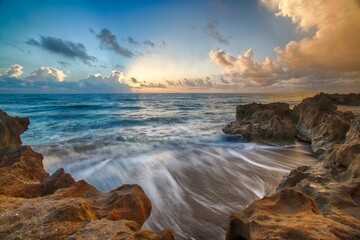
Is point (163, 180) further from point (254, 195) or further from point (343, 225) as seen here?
point (343, 225)

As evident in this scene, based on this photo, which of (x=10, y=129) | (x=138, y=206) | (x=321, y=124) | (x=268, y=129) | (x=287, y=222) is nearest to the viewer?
(x=287, y=222)

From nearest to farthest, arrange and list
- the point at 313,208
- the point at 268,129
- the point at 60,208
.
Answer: the point at 60,208, the point at 313,208, the point at 268,129

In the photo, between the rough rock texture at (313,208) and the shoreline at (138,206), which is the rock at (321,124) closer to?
the rough rock texture at (313,208)

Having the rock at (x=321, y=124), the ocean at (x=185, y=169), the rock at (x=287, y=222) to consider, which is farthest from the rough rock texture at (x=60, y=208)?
the rock at (x=321, y=124)

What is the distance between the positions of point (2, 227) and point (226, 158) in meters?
8.69

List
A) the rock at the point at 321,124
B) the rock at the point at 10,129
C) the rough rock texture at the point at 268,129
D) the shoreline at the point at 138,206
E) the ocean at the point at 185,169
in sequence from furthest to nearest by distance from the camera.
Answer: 1. the rough rock texture at the point at 268,129
2. the rock at the point at 321,124
3. the rock at the point at 10,129
4. the ocean at the point at 185,169
5. the shoreline at the point at 138,206

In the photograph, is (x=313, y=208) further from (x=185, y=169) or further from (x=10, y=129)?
(x=10, y=129)

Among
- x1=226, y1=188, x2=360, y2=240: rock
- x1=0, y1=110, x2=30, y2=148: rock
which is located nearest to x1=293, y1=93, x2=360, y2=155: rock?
x1=226, y1=188, x2=360, y2=240: rock

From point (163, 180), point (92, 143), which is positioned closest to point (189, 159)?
point (163, 180)

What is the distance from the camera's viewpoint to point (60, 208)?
8.49ft

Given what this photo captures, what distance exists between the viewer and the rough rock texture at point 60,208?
2.35 m

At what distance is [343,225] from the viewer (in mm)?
2422

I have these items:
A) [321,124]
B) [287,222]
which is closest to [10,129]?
[287,222]

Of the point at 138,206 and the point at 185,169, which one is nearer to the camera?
the point at 138,206
